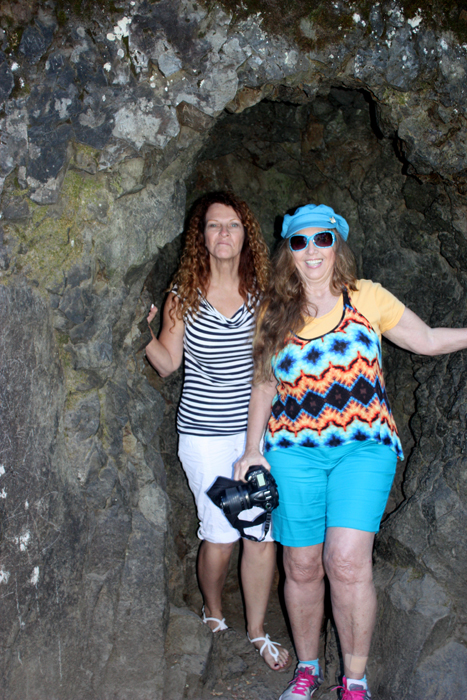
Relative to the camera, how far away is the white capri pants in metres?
3.00

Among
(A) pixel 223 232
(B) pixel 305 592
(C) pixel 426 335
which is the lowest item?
(B) pixel 305 592

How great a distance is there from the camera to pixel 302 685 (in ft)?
8.78

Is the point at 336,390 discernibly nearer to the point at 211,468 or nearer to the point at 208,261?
the point at 211,468

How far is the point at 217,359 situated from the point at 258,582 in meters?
1.19

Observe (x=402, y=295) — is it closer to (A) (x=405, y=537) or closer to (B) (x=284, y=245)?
(B) (x=284, y=245)

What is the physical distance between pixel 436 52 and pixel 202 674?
10.4ft

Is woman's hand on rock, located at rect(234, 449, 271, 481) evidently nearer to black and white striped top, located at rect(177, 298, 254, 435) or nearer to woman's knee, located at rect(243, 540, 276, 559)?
black and white striped top, located at rect(177, 298, 254, 435)

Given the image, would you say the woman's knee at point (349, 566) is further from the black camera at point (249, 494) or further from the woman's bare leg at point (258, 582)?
the woman's bare leg at point (258, 582)

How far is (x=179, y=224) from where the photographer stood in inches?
114

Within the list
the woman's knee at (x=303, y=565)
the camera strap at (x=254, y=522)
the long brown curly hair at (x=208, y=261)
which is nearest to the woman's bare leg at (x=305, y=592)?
the woman's knee at (x=303, y=565)

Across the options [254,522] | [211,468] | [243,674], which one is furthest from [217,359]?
[243,674]

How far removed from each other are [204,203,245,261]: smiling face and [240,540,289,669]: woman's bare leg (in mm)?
1502

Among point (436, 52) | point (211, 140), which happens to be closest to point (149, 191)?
point (211, 140)

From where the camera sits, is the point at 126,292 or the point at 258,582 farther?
the point at 258,582
